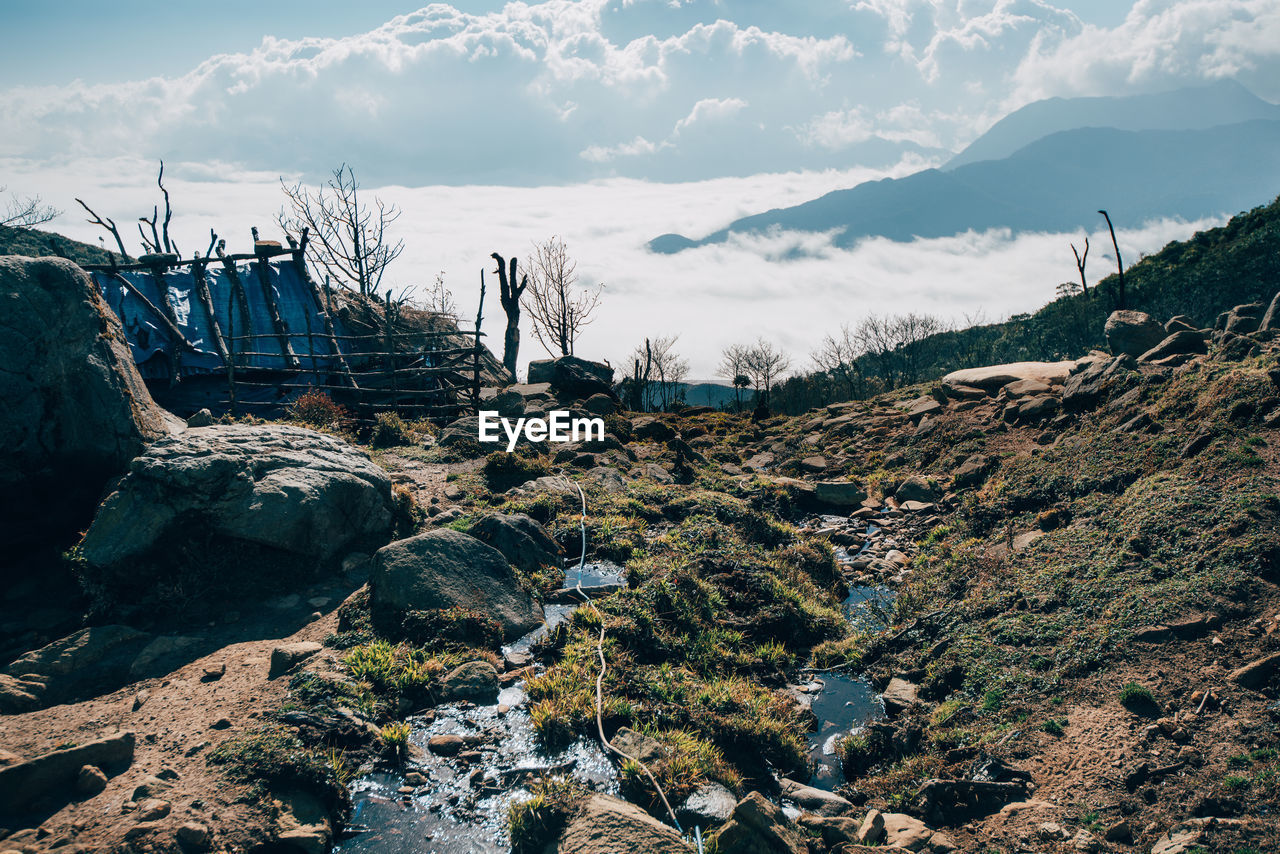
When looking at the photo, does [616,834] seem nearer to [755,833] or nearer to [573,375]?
[755,833]

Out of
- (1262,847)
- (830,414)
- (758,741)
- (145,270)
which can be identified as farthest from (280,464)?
(830,414)

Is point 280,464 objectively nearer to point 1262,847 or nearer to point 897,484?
point 1262,847

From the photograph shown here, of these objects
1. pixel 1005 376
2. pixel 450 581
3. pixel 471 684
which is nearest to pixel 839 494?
pixel 1005 376

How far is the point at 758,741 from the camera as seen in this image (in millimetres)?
5707

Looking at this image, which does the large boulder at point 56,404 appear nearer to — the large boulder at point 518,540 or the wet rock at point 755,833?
the large boulder at point 518,540

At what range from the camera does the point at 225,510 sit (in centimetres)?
681

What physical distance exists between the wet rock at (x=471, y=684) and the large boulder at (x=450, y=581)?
794mm

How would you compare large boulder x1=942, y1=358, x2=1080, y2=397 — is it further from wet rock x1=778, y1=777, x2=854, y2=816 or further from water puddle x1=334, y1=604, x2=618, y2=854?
Answer: water puddle x1=334, y1=604, x2=618, y2=854

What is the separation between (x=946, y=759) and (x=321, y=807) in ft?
15.9

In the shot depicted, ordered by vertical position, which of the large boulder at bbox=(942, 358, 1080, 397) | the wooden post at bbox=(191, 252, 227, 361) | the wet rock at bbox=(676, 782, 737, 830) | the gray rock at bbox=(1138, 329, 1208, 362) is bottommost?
the wet rock at bbox=(676, 782, 737, 830)

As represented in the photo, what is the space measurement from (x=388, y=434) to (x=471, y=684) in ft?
27.4

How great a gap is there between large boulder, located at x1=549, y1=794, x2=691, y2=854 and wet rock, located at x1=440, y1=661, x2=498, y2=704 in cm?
176

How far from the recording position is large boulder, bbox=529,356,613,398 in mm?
20078

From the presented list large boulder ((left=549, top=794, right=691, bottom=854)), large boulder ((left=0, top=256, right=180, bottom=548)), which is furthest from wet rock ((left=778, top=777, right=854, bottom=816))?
large boulder ((left=0, top=256, right=180, bottom=548))
